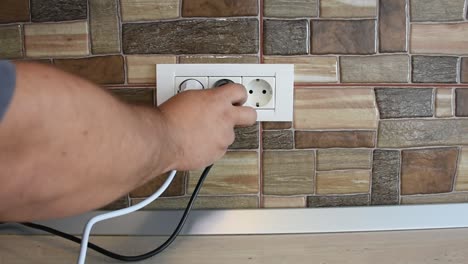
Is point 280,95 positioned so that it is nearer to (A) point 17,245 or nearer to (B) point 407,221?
(B) point 407,221

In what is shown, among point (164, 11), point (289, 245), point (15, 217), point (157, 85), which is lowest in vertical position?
point (289, 245)

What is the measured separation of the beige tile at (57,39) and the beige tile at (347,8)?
415mm

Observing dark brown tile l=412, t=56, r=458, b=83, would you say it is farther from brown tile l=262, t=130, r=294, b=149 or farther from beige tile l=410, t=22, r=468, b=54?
brown tile l=262, t=130, r=294, b=149

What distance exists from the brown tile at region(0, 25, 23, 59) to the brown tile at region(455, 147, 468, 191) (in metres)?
0.80

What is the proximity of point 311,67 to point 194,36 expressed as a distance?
209 millimetres

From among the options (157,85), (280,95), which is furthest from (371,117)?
(157,85)

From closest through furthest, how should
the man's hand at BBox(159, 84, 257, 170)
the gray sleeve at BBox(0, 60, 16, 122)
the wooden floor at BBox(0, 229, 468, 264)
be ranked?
the gray sleeve at BBox(0, 60, 16, 122) → the man's hand at BBox(159, 84, 257, 170) → the wooden floor at BBox(0, 229, 468, 264)

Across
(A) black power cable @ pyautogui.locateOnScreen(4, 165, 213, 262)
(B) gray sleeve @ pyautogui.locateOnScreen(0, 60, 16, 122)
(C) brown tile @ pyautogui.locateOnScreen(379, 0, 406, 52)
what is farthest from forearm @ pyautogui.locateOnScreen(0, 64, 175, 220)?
(C) brown tile @ pyautogui.locateOnScreen(379, 0, 406, 52)

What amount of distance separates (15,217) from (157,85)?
1.21ft

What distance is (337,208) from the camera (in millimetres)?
711

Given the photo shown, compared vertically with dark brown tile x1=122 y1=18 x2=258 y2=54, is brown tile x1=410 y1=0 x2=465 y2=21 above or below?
above

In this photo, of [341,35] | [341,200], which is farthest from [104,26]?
[341,200]

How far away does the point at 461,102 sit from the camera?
2.31ft

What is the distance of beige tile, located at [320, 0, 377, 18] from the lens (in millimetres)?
683
